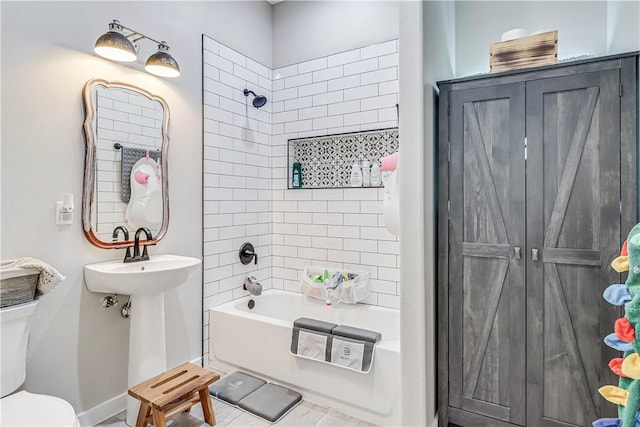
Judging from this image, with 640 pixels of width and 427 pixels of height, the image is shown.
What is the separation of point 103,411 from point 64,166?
1.51 meters

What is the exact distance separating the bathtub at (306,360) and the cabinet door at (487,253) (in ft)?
1.35

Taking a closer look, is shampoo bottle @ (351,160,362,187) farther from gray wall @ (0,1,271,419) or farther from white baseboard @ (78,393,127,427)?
white baseboard @ (78,393,127,427)

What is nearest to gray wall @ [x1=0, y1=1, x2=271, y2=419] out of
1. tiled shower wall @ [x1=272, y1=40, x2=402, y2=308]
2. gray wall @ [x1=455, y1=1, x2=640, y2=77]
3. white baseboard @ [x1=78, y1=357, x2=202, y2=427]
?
white baseboard @ [x1=78, y1=357, x2=202, y2=427]

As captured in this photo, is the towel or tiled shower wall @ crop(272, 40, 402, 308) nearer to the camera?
the towel

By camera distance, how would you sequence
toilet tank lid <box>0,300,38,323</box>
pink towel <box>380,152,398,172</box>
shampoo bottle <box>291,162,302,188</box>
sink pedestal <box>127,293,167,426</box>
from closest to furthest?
toilet tank lid <box>0,300,38,323</box> < pink towel <box>380,152,398,172</box> < sink pedestal <box>127,293,167,426</box> < shampoo bottle <box>291,162,302,188</box>

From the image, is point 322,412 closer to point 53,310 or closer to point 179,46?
point 53,310

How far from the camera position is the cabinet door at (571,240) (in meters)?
1.65

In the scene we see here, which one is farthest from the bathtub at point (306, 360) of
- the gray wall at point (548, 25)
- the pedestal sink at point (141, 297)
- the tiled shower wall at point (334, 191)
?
the gray wall at point (548, 25)

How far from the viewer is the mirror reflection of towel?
2344 millimetres

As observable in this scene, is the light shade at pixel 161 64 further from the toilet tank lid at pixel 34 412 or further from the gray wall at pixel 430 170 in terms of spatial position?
the toilet tank lid at pixel 34 412

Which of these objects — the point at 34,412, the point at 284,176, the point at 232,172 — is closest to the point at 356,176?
the point at 284,176

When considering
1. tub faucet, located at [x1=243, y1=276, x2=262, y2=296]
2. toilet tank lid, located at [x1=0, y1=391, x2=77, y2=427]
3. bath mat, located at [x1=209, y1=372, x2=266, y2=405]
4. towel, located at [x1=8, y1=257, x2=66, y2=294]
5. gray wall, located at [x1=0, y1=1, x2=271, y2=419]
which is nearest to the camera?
toilet tank lid, located at [x1=0, y1=391, x2=77, y2=427]

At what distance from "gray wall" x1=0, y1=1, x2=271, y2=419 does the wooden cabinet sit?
6.38ft

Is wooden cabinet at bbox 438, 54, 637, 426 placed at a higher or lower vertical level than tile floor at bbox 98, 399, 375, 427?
higher
